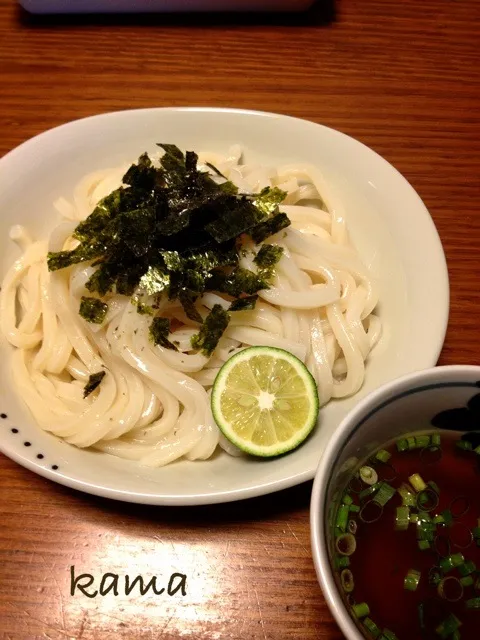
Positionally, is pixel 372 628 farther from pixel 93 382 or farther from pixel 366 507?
pixel 93 382

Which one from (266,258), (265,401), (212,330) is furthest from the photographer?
(266,258)

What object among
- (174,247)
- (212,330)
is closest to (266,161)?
(174,247)

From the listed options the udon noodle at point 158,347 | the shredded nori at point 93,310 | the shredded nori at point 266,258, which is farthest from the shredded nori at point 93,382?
the shredded nori at point 266,258

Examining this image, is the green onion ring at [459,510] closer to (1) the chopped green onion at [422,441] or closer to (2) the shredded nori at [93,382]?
(1) the chopped green onion at [422,441]

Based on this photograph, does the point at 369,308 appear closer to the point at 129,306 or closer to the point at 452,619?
the point at 129,306

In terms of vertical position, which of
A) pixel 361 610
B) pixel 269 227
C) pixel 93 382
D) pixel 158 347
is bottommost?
pixel 93 382

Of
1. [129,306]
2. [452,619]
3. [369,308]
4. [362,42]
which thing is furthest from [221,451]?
[362,42]
